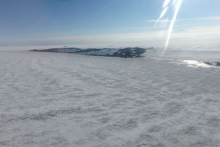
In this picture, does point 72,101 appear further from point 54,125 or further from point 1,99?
point 1,99

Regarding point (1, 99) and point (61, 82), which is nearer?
point (1, 99)

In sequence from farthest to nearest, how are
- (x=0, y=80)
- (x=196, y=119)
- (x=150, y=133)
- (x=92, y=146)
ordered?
1. (x=0, y=80)
2. (x=196, y=119)
3. (x=150, y=133)
4. (x=92, y=146)

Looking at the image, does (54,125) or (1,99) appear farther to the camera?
(1,99)

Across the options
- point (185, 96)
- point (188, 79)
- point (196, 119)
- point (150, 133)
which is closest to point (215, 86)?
point (188, 79)

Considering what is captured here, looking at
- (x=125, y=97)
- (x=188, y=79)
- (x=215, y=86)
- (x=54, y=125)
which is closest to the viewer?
(x=54, y=125)

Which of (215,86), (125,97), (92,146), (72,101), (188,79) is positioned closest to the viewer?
(92,146)

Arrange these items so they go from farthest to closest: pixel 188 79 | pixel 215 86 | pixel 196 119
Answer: pixel 188 79 → pixel 215 86 → pixel 196 119

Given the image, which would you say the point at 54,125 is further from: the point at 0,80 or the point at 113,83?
the point at 0,80

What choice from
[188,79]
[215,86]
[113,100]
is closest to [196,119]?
[113,100]
